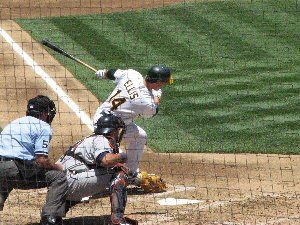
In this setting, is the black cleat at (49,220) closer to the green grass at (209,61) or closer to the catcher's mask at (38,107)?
the catcher's mask at (38,107)

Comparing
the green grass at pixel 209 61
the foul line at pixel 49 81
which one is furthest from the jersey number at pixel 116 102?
the foul line at pixel 49 81

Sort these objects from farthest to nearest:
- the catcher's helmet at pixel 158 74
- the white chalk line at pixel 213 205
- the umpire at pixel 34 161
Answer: the catcher's helmet at pixel 158 74 < the white chalk line at pixel 213 205 < the umpire at pixel 34 161

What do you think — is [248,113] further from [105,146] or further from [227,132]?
[105,146]

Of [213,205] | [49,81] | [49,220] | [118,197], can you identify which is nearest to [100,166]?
[118,197]

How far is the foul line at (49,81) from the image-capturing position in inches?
661

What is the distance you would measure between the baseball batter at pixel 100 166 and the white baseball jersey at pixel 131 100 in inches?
50.7

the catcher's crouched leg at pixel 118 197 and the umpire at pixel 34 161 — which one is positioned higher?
the umpire at pixel 34 161

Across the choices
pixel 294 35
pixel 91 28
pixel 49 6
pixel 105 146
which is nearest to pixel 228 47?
pixel 294 35

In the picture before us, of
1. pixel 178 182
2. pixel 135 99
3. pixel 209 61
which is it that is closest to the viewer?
pixel 135 99

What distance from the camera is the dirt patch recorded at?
11852mm

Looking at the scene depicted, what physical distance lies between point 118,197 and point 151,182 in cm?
207

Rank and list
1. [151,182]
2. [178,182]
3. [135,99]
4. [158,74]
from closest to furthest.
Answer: [158,74] → [135,99] → [151,182] → [178,182]

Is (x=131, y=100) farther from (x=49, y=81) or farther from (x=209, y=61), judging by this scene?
(x=209, y=61)

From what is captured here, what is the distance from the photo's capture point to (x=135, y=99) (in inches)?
505
